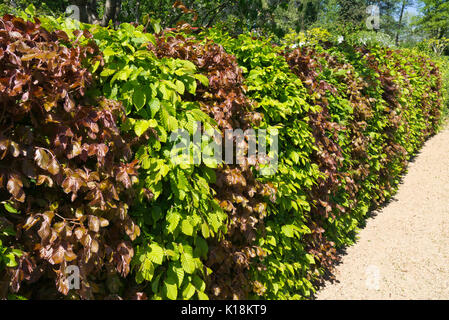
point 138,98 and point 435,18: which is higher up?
point 435,18

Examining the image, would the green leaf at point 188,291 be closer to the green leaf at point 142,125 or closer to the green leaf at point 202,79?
the green leaf at point 142,125

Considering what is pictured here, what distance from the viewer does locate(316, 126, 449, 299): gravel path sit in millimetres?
3602

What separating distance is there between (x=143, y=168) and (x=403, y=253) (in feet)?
12.6

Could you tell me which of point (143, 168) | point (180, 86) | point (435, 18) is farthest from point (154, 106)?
point (435, 18)

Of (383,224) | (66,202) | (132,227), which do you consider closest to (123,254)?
(132,227)

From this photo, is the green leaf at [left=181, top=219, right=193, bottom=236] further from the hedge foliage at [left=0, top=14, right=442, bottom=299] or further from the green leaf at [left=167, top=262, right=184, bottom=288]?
the green leaf at [left=167, top=262, right=184, bottom=288]

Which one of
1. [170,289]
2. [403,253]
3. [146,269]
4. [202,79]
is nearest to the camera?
[146,269]

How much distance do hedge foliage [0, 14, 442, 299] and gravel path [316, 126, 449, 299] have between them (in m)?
0.86

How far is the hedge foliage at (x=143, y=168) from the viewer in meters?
1.43

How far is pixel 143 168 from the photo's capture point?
1.81 m

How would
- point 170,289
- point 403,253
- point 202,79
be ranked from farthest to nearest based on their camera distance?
point 403,253 → point 202,79 → point 170,289

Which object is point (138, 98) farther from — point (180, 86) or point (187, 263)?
point (187, 263)

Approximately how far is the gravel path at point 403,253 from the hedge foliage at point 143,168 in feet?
2.83

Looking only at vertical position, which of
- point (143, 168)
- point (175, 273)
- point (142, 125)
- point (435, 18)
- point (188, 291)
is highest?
point (435, 18)
